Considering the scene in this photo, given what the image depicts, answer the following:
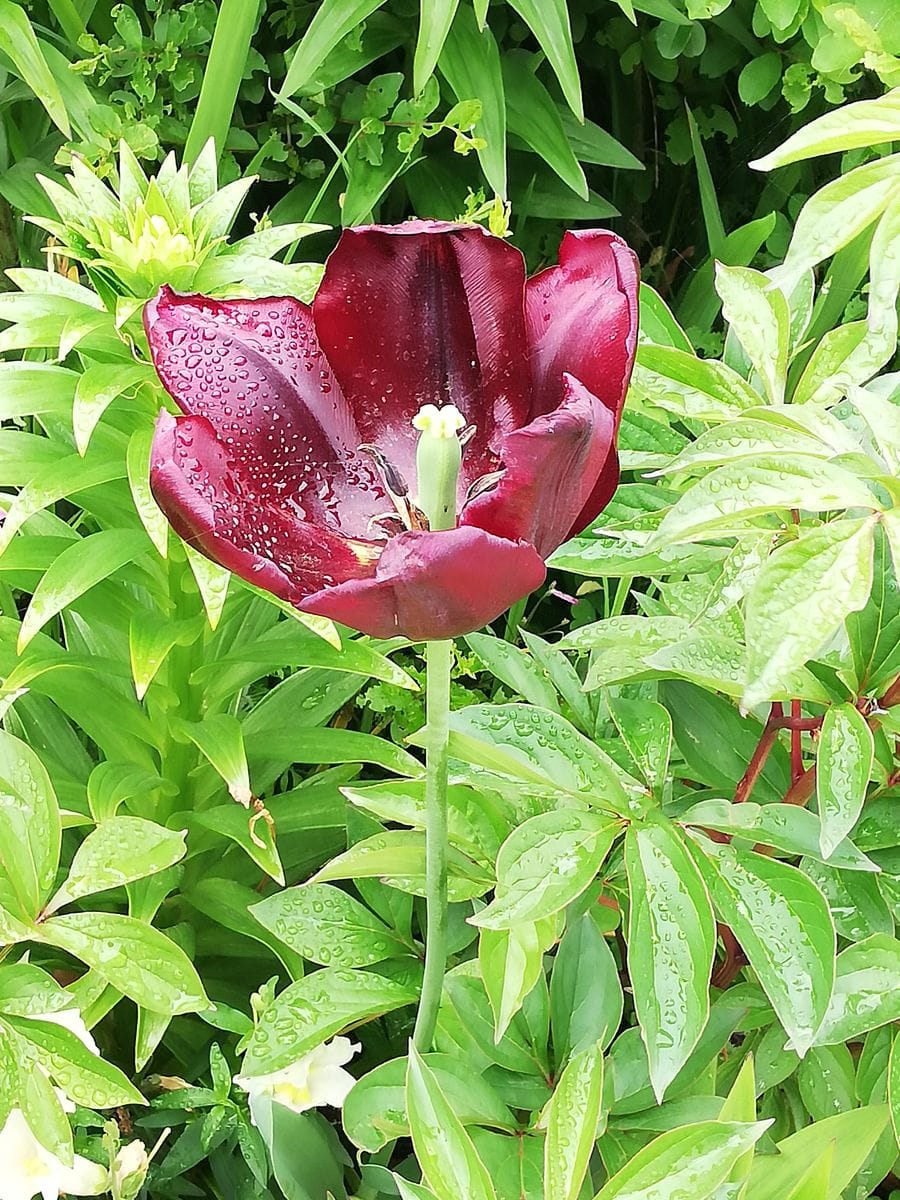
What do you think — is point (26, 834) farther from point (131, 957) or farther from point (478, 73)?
point (478, 73)

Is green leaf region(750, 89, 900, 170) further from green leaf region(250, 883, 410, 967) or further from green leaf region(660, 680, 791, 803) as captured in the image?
green leaf region(250, 883, 410, 967)

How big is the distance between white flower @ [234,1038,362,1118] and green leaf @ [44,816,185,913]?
0.54 feet

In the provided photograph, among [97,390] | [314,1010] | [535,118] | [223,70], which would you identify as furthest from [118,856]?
[535,118]

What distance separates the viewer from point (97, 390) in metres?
0.67

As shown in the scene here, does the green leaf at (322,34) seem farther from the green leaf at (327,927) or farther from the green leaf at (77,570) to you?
the green leaf at (327,927)

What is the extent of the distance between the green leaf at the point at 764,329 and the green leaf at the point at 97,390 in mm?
336

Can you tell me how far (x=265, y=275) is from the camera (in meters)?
0.74

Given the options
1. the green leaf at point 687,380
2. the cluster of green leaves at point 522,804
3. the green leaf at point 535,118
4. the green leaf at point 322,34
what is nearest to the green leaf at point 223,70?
the green leaf at point 322,34

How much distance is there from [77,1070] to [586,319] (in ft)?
1.38

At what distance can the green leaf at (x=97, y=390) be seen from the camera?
0.66 meters

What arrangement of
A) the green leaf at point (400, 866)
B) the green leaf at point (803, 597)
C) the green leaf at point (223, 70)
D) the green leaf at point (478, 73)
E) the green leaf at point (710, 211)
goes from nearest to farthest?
the green leaf at point (803, 597) < the green leaf at point (400, 866) < the green leaf at point (223, 70) < the green leaf at point (478, 73) < the green leaf at point (710, 211)

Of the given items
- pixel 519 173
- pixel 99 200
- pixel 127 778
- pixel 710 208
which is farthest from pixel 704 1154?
pixel 519 173

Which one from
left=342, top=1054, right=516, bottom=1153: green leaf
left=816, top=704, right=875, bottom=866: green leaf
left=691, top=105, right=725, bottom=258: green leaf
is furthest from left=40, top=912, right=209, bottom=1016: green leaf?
left=691, top=105, right=725, bottom=258: green leaf

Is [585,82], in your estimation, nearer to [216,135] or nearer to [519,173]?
[519,173]
